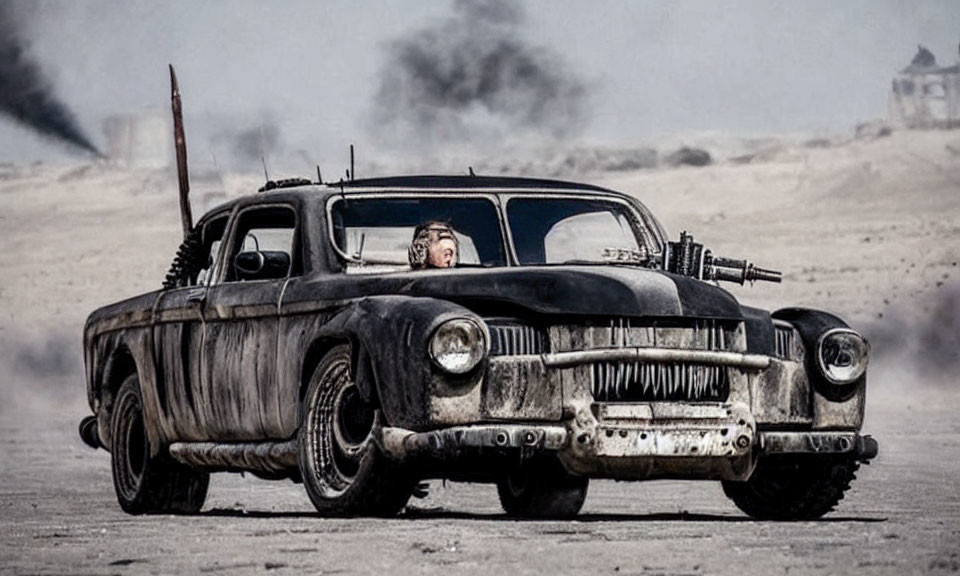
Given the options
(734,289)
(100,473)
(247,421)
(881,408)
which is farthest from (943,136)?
(247,421)

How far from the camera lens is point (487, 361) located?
11023 mm

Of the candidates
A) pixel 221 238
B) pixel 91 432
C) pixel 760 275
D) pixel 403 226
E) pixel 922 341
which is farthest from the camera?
pixel 922 341

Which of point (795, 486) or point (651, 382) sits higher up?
point (651, 382)

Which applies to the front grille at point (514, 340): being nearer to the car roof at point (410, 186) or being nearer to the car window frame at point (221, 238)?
the car roof at point (410, 186)

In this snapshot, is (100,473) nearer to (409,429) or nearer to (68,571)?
(409,429)

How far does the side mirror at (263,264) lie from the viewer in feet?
40.3

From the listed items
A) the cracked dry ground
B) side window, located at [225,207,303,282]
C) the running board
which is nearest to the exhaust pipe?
the cracked dry ground

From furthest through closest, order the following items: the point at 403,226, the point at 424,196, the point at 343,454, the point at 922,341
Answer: the point at 922,341 → the point at 424,196 → the point at 403,226 → the point at 343,454

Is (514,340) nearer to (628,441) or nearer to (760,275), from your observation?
(628,441)

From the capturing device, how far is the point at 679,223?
6838 cm

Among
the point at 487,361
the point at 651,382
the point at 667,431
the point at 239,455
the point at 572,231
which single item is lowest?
the point at 239,455

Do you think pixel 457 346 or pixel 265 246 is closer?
pixel 457 346

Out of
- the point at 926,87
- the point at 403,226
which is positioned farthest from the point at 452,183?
the point at 926,87

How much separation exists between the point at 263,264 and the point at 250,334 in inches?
13.3
